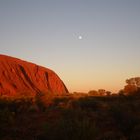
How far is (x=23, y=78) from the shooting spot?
3332 inches

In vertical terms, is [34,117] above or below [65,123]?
below

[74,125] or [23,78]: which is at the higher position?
[74,125]

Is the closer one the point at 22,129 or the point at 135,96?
the point at 22,129

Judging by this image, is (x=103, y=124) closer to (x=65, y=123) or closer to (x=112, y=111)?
(x=112, y=111)

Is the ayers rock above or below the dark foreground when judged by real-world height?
below

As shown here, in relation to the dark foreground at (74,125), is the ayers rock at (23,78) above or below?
below

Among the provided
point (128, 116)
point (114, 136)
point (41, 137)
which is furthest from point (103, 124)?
point (41, 137)

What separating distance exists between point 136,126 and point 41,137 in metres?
5.56

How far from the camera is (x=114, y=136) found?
50.4 ft

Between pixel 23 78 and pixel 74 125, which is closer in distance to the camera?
pixel 74 125

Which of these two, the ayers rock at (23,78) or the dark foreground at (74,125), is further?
the ayers rock at (23,78)

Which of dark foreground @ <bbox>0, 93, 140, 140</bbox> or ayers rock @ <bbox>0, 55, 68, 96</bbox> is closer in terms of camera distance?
dark foreground @ <bbox>0, 93, 140, 140</bbox>

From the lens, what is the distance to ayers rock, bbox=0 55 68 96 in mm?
72906

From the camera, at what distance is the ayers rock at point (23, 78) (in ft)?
239
